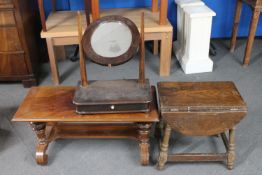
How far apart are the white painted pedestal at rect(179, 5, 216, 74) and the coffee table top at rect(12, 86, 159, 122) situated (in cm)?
100

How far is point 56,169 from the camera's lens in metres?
1.69

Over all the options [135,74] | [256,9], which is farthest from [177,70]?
[256,9]

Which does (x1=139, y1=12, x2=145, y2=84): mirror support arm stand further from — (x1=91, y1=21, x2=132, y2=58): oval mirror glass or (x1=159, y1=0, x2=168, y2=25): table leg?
(x1=159, y1=0, x2=168, y2=25): table leg

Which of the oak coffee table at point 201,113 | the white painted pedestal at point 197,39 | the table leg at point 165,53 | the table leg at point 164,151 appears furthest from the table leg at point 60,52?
the table leg at point 164,151

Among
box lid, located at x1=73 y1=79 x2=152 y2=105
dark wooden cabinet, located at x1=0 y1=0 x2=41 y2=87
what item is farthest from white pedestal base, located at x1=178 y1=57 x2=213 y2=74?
dark wooden cabinet, located at x1=0 y1=0 x2=41 y2=87

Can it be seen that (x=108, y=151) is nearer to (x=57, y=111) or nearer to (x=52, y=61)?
(x=57, y=111)

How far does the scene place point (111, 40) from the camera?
1555 millimetres

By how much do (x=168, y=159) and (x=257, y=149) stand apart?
1.97ft

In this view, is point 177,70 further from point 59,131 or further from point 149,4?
point 59,131

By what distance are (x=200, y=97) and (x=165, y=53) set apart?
0.99m

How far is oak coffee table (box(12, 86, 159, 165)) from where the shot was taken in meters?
1.54

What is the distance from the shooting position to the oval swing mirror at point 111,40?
1537mm

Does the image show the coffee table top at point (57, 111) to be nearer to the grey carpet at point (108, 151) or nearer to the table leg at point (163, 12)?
the grey carpet at point (108, 151)

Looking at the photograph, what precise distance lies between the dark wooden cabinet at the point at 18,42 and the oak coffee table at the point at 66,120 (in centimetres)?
72
